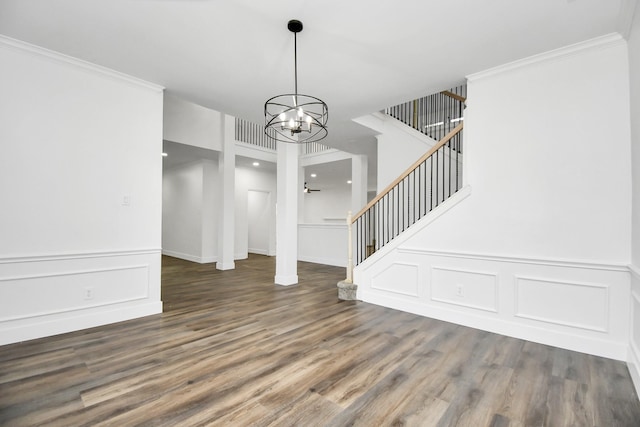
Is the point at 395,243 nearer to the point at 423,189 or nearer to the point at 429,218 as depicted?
the point at 429,218

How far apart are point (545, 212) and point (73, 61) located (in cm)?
503

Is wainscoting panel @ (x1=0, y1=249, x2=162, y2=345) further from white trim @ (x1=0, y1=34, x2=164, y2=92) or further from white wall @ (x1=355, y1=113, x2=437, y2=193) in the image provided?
white wall @ (x1=355, y1=113, x2=437, y2=193)

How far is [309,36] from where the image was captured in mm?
2695

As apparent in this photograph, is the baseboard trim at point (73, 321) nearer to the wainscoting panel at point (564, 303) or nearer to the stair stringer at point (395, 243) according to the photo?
the stair stringer at point (395, 243)

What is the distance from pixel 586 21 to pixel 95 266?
5.20 metres

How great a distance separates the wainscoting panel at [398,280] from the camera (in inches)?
150

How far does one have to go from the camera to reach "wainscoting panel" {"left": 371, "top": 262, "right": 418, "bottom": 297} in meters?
3.80

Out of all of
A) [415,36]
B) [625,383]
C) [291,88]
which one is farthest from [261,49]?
[625,383]

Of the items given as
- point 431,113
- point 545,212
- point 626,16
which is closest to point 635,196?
point 545,212

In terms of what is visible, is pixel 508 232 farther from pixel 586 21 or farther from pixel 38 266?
pixel 38 266

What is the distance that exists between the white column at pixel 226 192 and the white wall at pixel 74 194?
318 cm

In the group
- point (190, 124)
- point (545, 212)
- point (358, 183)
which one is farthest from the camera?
point (358, 183)

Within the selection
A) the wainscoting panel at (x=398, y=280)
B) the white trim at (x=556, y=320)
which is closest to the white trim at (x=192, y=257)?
the wainscoting panel at (x=398, y=280)

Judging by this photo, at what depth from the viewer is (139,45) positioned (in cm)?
284
